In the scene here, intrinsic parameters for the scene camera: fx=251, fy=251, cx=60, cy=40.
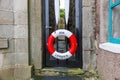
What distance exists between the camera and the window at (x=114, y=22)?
4334mm

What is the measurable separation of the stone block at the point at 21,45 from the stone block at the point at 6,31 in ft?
0.61

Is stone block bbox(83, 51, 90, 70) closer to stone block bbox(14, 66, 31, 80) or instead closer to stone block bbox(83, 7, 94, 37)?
stone block bbox(83, 7, 94, 37)

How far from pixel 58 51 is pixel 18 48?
38.3 inches

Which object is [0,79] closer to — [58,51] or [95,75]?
[58,51]

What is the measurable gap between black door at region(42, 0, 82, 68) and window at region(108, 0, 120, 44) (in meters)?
1.32

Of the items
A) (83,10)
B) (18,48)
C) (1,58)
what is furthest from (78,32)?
(1,58)

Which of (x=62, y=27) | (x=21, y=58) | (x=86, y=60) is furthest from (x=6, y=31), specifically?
(x=86, y=60)

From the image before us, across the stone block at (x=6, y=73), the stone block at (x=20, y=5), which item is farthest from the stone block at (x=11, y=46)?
the stone block at (x=20, y=5)

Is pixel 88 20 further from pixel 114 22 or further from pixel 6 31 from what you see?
pixel 6 31

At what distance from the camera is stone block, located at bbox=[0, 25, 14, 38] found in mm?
5695

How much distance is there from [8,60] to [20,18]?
1.00 m

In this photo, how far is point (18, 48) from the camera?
575cm

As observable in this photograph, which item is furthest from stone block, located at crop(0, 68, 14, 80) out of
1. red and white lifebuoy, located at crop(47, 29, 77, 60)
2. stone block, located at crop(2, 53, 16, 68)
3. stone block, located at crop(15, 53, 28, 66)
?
red and white lifebuoy, located at crop(47, 29, 77, 60)

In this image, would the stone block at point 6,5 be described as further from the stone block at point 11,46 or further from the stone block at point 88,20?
the stone block at point 88,20
